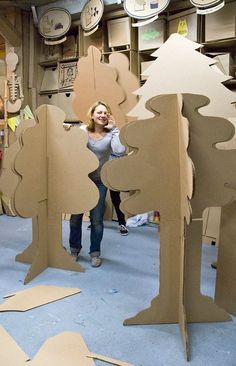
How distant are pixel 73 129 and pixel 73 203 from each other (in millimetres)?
543

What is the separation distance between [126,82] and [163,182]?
6.18 ft

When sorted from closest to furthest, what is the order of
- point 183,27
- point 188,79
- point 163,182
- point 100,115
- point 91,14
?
point 163,182
point 188,79
point 100,115
point 183,27
point 91,14

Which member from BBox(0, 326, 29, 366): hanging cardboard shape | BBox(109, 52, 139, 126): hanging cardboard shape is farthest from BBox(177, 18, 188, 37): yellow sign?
BBox(0, 326, 29, 366): hanging cardboard shape

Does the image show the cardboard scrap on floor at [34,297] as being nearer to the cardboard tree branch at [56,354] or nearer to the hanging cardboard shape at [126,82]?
the cardboard tree branch at [56,354]

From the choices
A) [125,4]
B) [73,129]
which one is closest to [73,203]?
[73,129]

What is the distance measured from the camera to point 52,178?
261 cm

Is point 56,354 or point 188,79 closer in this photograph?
point 56,354

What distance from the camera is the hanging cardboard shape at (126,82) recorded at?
3406 mm

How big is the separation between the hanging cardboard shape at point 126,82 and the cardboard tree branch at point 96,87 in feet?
0.14

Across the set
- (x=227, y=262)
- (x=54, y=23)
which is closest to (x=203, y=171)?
(x=227, y=262)

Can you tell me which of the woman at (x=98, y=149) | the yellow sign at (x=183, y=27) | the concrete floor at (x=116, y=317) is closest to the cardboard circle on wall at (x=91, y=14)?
the yellow sign at (x=183, y=27)

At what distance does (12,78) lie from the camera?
14.6ft

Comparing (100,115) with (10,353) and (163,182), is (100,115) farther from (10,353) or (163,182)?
(10,353)

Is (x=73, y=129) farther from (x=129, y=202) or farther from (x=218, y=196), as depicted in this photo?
(x=218, y=196)
